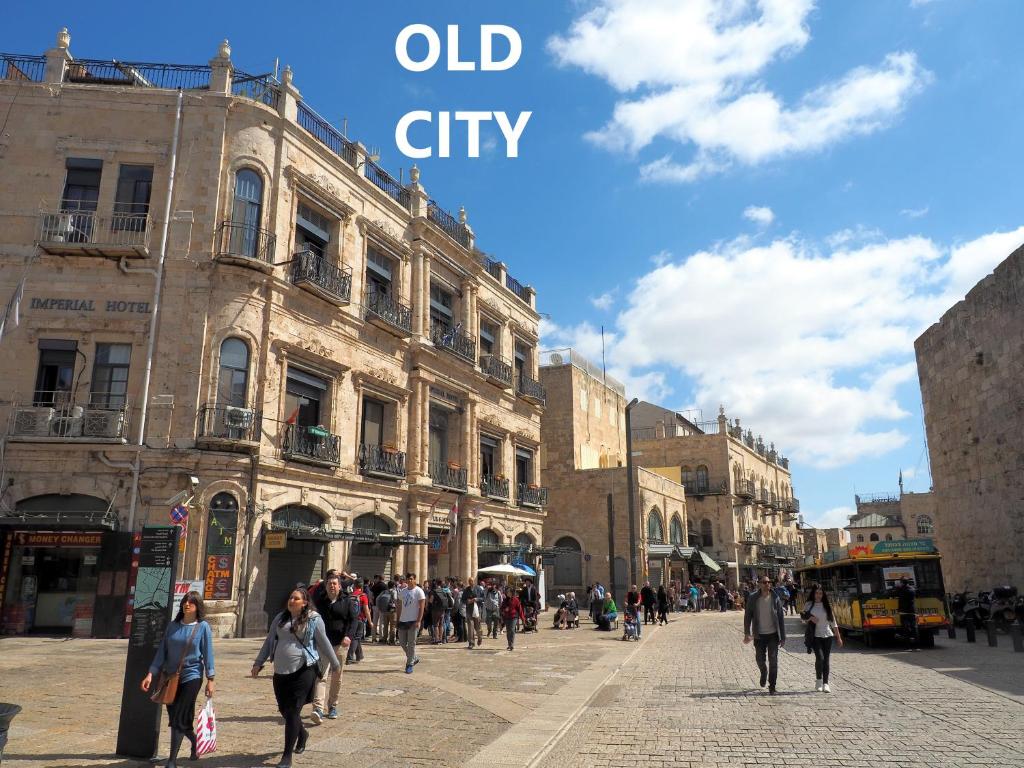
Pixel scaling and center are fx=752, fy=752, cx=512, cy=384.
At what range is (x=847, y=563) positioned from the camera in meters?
17.8

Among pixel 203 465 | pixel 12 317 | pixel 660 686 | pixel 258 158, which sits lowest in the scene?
pixel 660 686

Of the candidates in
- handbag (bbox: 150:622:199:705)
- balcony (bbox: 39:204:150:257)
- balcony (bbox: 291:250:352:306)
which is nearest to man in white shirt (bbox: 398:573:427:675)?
handbag (bbox: 150:622:199:705)

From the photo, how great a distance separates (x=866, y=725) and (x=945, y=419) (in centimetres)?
2142

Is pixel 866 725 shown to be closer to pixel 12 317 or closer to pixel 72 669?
pixel 72 669

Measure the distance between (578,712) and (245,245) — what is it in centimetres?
1465

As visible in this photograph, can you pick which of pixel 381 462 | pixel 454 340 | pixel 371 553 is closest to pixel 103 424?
pixel 381 462

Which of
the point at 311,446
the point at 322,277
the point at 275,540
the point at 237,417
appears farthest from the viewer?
the point at 322,277

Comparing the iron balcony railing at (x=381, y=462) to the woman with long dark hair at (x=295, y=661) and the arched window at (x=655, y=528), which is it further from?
the arched window at (x=655, y=528)

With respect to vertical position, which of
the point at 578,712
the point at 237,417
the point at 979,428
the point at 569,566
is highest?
the point at 979,428

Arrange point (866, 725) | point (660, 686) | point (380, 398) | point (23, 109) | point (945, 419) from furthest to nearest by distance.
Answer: point (945, 419)
point (380, 398)
point (23, 109)
point (660, 686)
point (866, 725)

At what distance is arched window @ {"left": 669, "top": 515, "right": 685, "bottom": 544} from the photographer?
141ft

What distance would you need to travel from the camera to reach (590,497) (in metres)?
38.0

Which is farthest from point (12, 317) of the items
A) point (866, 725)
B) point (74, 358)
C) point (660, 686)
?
point (866, 725)

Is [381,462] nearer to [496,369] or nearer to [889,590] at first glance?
[496,369]
